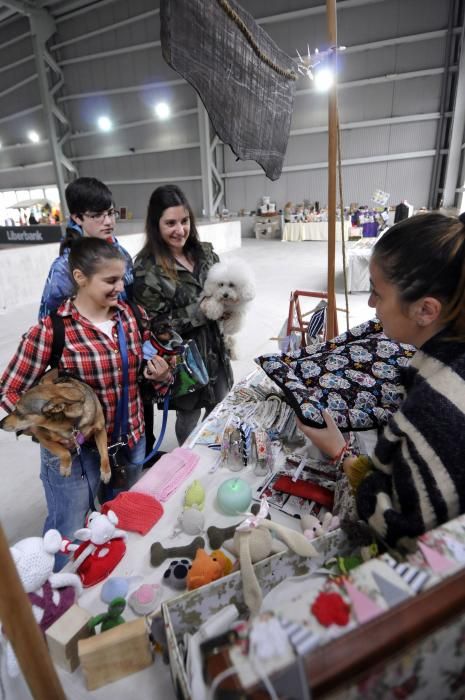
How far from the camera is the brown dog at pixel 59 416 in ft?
3.34

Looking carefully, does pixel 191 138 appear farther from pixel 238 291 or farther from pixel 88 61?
pixel 238 291

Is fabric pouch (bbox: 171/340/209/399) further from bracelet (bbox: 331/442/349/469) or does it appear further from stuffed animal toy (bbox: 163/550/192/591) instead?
stuffed animal toy (bbox: 163/550/192/591)

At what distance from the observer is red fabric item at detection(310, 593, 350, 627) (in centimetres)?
40

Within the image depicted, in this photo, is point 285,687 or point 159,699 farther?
point 159,699

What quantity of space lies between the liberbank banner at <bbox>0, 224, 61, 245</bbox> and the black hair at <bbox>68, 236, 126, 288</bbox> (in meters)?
7.39

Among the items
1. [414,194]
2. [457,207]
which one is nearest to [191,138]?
[414,194]

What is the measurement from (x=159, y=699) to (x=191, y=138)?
13821 millimetres

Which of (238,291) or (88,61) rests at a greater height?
(88,61)

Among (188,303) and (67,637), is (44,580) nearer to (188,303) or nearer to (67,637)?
(67,637)

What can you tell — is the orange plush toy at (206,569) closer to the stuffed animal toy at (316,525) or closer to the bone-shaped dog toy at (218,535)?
the bone-shaped dog toy at (218,535)

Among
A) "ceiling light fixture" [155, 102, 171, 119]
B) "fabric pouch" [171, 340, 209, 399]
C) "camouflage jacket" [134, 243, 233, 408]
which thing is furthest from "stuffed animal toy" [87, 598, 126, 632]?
"ceiling light fixture" [155, 102, 171, 119]

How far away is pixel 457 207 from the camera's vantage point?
9.73m

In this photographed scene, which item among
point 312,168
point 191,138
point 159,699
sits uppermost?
point 191,138

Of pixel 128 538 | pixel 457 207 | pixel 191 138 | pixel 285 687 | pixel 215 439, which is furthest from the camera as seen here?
pixel 191 138
